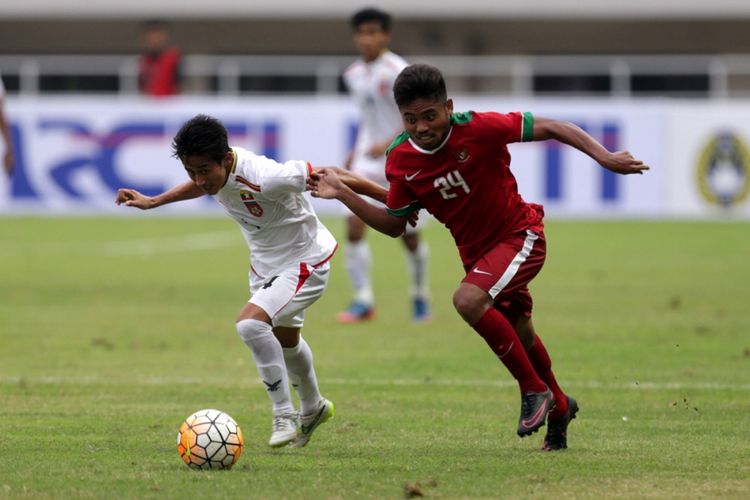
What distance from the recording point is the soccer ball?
696cm

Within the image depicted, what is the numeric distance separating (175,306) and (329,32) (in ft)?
75.8

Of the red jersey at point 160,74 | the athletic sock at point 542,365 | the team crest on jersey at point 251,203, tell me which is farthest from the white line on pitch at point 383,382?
the red jersey at point 160,74

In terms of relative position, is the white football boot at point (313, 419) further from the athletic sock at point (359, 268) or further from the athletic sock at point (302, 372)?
the athletic sock at point (359, 268)

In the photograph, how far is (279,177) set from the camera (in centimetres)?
757

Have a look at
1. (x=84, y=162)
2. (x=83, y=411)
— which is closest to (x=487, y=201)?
(x=83, y=411)

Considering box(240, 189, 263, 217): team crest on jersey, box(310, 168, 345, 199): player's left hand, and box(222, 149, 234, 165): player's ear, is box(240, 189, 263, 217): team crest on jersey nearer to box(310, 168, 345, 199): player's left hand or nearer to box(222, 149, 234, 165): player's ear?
box(222, 149, 234, 165): player's ear

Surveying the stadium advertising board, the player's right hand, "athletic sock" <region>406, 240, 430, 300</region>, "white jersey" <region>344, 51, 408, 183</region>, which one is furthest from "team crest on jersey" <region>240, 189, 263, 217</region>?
the stadium advertising board

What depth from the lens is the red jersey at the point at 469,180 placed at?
734 centimetres

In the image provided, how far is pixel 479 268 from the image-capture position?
24.3ft

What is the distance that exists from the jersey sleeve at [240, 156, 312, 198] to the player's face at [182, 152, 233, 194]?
120mm

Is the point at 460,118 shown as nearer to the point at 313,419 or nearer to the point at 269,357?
the point at 269,357

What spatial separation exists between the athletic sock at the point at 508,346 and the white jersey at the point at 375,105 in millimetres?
6603

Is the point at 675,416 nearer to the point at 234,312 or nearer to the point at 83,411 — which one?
the point at 83,411

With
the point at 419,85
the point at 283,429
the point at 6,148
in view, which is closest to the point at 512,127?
the point at 419,85
